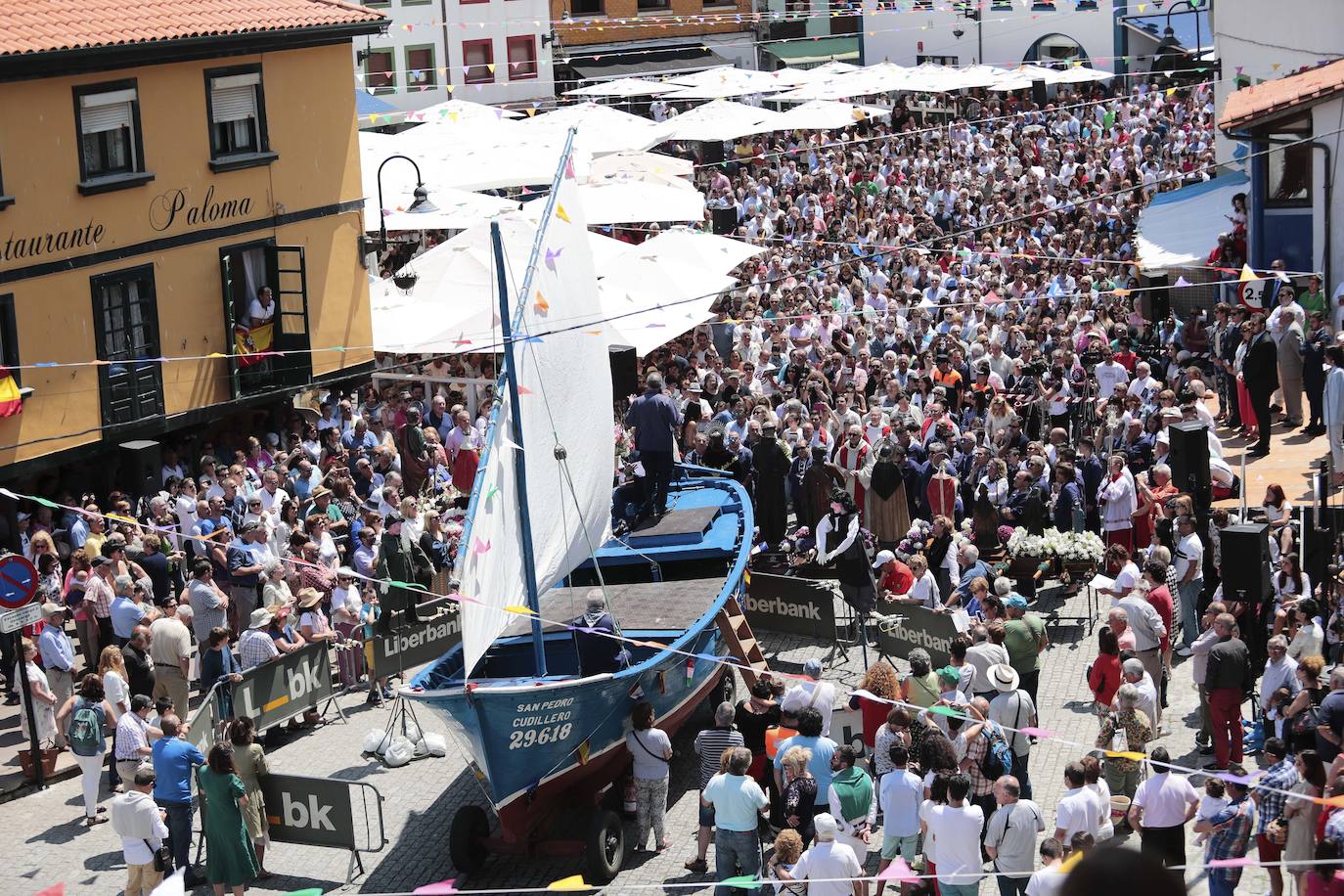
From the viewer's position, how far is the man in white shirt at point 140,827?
1311 cm

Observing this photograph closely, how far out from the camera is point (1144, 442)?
19844 mm

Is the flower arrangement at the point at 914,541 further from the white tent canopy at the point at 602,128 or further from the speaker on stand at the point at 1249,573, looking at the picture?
the white tent canopy at the point at 602,128

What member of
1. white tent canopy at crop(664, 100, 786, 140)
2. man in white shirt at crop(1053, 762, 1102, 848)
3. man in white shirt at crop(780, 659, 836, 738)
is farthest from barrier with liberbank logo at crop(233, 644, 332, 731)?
white tent canopy at crop(664, 100, 786, 140)

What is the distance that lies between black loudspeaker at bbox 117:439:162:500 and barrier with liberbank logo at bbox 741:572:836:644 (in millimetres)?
9323

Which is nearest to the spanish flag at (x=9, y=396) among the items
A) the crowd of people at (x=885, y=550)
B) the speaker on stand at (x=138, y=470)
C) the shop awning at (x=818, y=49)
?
the crowd of people at (x=885, y=550)

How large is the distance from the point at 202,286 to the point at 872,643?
12.2 m

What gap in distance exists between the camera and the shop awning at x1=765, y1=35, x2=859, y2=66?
66125 mm

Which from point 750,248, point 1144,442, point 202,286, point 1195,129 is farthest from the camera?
point 1195,129

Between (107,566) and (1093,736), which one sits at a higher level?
(107,566)

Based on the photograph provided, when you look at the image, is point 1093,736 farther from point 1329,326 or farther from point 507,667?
point 1329,326

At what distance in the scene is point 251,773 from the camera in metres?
13.8

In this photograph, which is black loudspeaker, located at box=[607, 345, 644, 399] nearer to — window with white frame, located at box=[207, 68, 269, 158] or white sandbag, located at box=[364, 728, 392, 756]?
window with white frame, located at box=[207, 68, 269, 158]

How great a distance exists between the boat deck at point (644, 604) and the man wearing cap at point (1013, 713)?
3178 mm

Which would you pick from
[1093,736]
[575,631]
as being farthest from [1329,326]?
[575,631]
